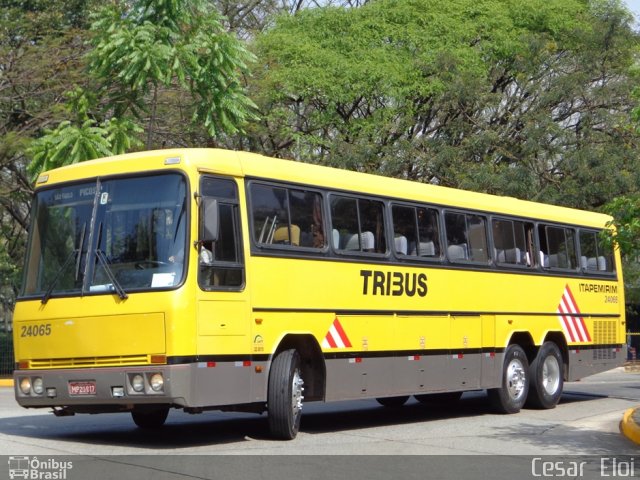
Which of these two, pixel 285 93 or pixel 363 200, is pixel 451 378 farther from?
pixel 285 93

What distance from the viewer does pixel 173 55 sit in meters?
22.0

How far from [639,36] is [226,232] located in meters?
26.8

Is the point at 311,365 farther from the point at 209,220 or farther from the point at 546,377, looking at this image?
the point at 546,377

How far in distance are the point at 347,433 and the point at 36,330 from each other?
411 cm

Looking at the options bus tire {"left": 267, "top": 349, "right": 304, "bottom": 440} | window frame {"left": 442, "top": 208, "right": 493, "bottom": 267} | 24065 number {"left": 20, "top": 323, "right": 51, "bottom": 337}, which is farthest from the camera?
window frame {"left": 442, "top": 208, "right": 493, "bottom": 267}

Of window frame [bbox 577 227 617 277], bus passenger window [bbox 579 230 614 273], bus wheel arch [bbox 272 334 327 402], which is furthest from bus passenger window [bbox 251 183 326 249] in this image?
bus passenger window [bbox 579 230 614 273]

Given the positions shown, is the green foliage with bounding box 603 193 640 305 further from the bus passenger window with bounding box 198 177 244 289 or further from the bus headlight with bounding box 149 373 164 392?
the bus headlight with bounding box 149 373 164 392

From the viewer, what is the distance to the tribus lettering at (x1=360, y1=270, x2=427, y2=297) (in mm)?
15133

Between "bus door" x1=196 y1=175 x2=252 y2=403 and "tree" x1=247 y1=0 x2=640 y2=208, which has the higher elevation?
"tree" x1=247 y1=0 x2=640 y2=208

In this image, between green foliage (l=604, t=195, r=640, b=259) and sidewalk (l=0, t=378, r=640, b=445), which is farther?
sidewalk (l=0, t=378, r=640, b=445)

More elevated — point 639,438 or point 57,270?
point 57,270

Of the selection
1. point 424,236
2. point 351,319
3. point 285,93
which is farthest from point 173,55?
point 285,93

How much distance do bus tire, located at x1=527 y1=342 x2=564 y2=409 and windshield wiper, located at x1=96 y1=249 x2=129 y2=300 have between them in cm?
857

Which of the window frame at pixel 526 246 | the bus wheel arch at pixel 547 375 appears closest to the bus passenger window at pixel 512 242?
the window frame at pixel 526 246
